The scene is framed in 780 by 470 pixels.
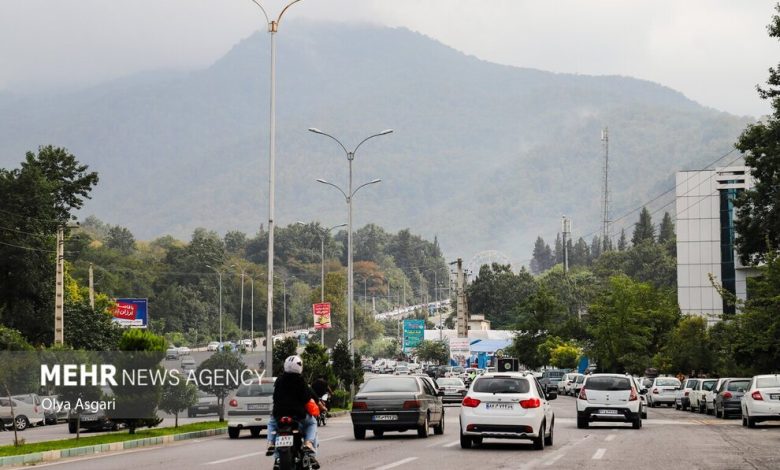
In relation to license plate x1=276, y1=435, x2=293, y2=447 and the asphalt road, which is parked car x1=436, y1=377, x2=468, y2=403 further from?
license plate x1=276, y1=435, x2=293, y2=447

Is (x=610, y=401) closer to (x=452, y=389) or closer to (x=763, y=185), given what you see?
(x=763, y=185)

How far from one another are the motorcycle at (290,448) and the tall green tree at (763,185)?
115 ft

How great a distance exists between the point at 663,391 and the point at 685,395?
601 cm

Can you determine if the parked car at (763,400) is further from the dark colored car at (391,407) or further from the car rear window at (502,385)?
the car rear window at (502,385)

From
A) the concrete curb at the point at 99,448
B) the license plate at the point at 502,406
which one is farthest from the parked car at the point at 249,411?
the license plate at the point at 502,406

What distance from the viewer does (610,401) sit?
36.9m

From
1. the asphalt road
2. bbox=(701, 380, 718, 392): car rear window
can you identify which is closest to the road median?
the asphalt road

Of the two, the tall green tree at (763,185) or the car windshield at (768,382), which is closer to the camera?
the car windshield at (768,382)

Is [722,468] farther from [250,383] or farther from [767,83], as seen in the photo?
[767,83]

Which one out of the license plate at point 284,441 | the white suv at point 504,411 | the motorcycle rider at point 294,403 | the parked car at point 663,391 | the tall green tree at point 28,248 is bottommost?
the parked car at point 663,391

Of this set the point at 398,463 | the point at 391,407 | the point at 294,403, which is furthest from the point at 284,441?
the point at 391,407

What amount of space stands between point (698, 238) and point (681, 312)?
6284mm

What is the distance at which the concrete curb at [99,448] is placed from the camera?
80.7 ft

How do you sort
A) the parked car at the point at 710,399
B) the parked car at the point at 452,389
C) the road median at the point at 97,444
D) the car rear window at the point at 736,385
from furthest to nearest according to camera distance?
the parked car at the point at 452,389 → the parked car at the point at 710,399 → the car rear window at the point at 736,385 → the road median at the point at 97,444
